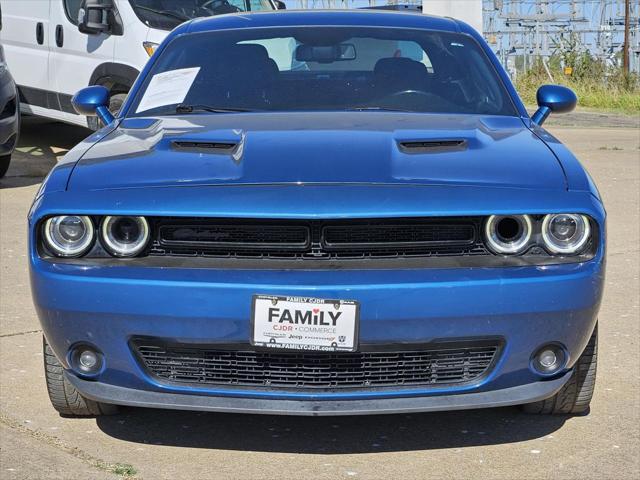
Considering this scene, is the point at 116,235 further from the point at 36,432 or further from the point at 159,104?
the point at 159,104

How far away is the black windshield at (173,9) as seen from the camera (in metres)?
11.1

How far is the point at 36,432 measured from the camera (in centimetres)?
420

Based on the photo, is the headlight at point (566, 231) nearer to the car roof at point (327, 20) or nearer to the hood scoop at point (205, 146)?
the hood scoop at point (205, 146)

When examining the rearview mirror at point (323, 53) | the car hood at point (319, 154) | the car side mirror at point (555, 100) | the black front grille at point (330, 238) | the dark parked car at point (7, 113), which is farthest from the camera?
the dark parked car at point (7, 113)

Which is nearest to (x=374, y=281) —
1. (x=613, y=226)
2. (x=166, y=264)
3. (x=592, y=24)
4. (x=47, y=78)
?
(x=166, y=264)

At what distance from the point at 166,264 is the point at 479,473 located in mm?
1191

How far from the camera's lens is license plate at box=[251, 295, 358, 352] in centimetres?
358

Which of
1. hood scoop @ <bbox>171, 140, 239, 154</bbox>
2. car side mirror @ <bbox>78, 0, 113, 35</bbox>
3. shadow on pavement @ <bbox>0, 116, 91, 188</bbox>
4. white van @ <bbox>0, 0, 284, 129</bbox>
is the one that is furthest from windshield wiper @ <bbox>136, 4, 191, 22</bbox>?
hood scoop @ <bbox>171, 140, 239, 154</bbox>

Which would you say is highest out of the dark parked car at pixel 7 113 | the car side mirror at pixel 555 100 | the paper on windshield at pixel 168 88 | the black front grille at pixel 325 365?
the paper on windshield at pixel 168 88

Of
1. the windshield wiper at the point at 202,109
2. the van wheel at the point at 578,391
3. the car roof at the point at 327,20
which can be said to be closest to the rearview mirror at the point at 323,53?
the car roof at the point at 327,20

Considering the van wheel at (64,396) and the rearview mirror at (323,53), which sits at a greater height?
the rearview mirror at (323,53)

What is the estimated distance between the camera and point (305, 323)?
3.60m

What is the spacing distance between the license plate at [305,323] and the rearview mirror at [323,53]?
2.05m

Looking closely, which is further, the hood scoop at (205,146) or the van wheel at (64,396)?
the van wheel at (64,396)
